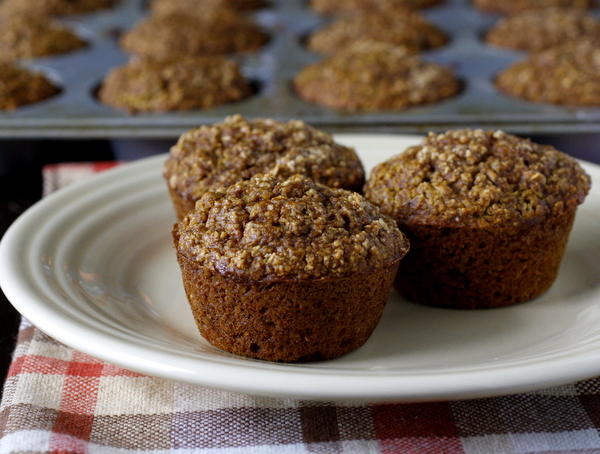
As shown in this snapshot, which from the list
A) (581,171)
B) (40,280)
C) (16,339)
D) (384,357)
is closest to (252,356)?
(384,357)

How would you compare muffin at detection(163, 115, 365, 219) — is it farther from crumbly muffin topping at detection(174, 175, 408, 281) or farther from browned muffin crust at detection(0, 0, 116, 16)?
browned muffin crust at detection(0, 0, 116, 16)

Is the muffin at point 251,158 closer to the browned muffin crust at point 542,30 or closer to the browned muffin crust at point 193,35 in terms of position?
the browned muffin crust at point 193,35

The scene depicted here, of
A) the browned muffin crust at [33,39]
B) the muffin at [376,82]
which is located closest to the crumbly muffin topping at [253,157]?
the muffin at [376,82]

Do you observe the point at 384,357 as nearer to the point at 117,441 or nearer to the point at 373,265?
the point at 373,265

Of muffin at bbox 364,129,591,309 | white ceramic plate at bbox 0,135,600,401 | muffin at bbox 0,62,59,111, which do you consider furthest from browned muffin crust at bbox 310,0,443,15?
muffin at bbox 364,129,591,309

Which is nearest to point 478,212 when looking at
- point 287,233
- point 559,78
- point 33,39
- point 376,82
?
point 287,233

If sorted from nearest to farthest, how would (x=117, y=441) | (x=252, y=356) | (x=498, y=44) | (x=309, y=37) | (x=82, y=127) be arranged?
(x=117, y=441), (x=252, y=356), (x=82, y=127), (x=498, y=44), (x=309, y=37)
